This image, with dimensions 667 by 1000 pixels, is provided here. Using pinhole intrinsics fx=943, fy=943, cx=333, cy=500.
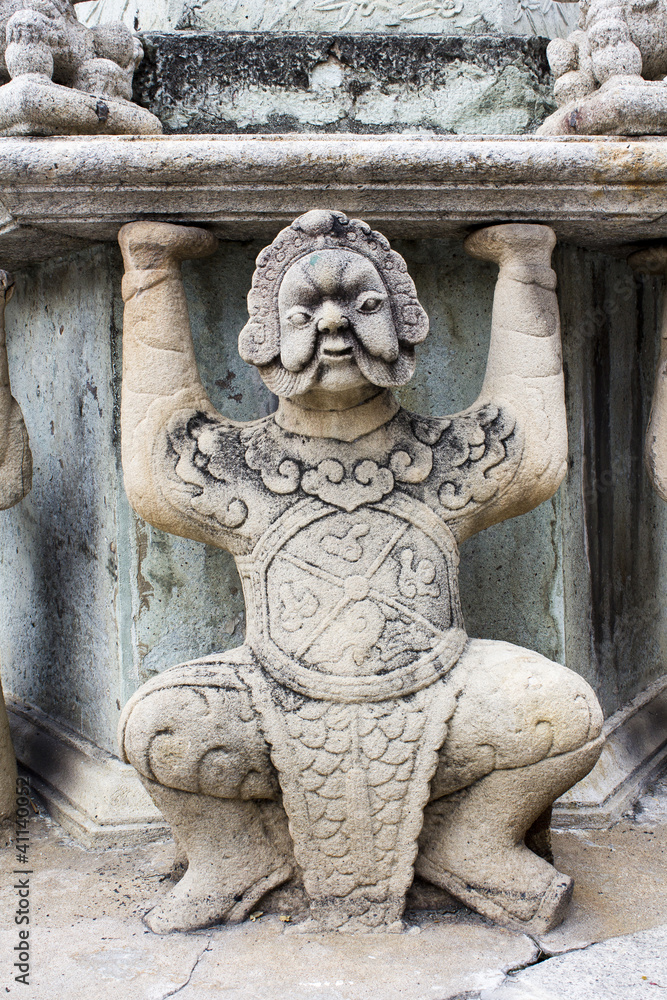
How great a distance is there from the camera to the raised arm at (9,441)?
275cm

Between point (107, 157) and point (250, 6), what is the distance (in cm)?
136

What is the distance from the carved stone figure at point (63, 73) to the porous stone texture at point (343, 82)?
16 centimetres

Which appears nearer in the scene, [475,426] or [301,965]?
[301,965]

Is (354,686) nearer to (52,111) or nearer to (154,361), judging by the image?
(154,361)

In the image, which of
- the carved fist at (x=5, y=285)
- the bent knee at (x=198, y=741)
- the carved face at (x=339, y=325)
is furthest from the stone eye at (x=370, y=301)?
the carved fist at (x=5, y=285)

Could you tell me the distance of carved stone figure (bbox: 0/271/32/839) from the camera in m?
2.76

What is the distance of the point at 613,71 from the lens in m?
2.67

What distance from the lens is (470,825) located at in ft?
7.84

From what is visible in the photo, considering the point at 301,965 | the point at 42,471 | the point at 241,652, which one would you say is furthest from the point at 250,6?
the point at 301,965

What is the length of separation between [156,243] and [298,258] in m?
0.44

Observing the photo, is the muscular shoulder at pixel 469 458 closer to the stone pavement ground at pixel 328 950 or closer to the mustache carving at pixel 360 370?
the mustache carving at pixel 360 370

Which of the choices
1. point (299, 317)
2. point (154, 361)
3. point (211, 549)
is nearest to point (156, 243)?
point (154, 361)

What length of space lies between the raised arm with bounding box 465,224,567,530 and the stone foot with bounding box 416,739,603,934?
0.66m

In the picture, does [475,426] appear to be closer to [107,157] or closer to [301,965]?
[107,157]
